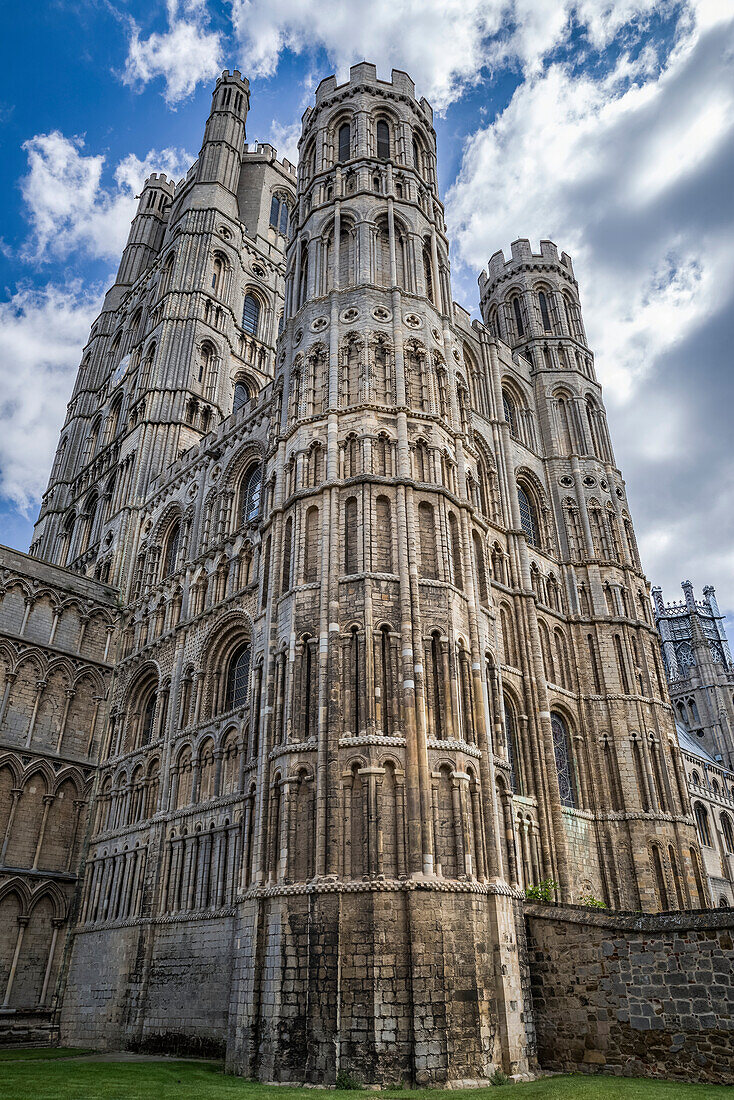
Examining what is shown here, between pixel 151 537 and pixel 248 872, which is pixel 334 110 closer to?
pixel 151 537

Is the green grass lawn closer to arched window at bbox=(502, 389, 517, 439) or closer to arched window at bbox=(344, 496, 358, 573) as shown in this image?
arched window at bbox=(344, 496, 358, 573)

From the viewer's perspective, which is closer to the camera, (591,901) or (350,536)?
(350,536)

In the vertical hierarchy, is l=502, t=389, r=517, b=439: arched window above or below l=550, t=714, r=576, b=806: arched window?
above

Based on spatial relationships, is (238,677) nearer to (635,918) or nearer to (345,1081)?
(345,1081)

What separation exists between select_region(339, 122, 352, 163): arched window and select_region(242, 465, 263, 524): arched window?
524 inches

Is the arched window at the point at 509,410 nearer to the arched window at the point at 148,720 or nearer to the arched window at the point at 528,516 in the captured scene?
the arched window at the point at 528,516

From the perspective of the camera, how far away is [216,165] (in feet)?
184

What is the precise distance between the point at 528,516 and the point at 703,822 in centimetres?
2919

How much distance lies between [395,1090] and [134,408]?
1542 inches

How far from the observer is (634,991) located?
1669 centimetres

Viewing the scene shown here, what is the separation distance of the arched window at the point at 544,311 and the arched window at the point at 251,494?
718 inches

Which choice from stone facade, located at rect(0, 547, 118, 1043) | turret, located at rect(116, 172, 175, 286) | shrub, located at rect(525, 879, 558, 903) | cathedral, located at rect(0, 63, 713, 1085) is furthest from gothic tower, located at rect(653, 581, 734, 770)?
turret, located at rect(116, 172, 175, 286)

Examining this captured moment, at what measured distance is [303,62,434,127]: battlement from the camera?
108 feet

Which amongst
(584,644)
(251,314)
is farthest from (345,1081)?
(251,314)
